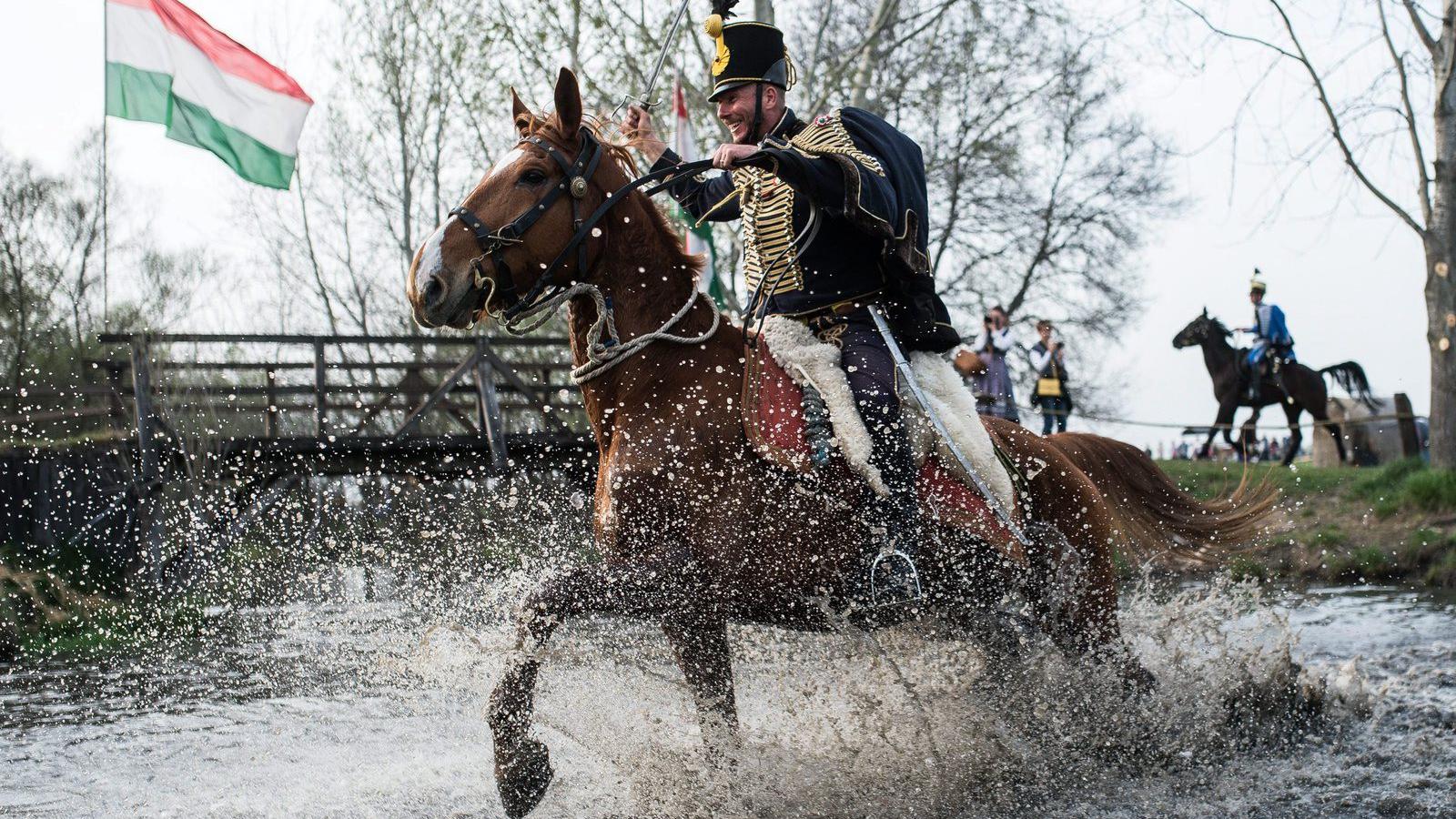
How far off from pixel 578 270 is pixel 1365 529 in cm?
1014

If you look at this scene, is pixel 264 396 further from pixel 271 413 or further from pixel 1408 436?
pixel 1408 436

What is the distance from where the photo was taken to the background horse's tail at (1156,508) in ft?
18.7

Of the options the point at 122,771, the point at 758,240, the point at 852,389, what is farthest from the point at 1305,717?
the point at 122,771

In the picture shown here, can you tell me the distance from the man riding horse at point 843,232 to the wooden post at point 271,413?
9.75 m

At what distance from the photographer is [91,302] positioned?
27.3m

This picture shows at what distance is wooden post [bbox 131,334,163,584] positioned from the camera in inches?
427

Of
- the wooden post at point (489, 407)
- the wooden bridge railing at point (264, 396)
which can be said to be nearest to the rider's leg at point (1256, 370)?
the wooden bridge railing at point (264, 396)

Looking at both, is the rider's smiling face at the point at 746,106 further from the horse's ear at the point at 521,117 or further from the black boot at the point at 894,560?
the black boot at the point at 894,560

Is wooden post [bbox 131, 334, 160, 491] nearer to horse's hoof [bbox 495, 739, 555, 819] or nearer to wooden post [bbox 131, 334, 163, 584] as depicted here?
wooden post [bbox 131, 334, 163, 584]

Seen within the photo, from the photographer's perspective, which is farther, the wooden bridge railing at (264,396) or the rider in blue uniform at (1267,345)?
the rider in blue uniform at (1267,345)

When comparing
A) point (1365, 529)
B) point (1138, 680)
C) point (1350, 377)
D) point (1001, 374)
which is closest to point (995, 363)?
point (1001, 374)

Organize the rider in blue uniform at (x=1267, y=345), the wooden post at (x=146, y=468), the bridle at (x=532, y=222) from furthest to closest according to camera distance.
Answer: the rider in blue uniform at (x=1267, y=345) < the wooden post at (x=146, y=468) < the bridle at (x=532, y=222)

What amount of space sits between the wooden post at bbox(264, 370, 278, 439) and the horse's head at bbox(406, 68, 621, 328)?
977 centimetres

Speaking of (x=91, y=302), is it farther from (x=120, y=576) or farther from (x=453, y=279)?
(x=453, y=279)
